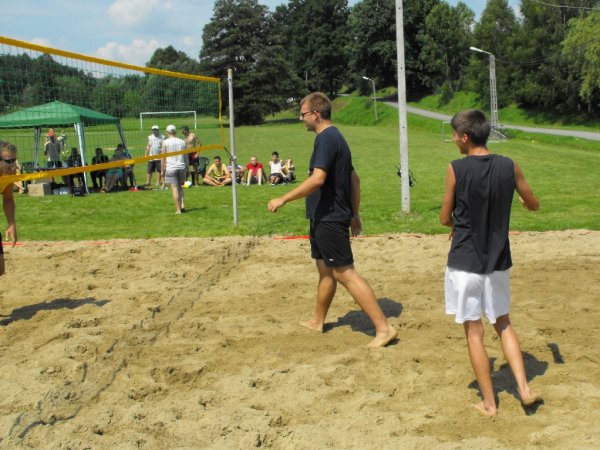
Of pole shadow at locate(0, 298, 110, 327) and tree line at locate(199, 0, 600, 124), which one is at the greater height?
tree line at locate(199, 0, 600, 124)

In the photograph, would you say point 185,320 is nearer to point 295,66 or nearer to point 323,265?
point 323,265

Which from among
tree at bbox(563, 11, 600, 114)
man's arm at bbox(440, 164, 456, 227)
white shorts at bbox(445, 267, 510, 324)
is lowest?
white shorts at bbox(445, 267, 510, 324)

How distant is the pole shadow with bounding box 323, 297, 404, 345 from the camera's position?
5.53 meters

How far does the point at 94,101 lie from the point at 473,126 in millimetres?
6726

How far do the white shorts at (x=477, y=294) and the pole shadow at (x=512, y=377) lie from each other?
0.56 m

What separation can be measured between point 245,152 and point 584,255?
81.3 feet

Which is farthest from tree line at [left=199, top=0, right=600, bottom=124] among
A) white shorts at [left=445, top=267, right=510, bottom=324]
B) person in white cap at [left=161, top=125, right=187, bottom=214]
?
white shorts at [left=445, top=267, right=510, bottom=324]

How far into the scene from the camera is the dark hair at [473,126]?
12.4 ft

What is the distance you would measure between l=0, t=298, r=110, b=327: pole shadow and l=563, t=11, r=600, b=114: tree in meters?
42.1

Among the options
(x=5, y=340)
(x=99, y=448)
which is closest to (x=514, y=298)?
(x=99, y=448)

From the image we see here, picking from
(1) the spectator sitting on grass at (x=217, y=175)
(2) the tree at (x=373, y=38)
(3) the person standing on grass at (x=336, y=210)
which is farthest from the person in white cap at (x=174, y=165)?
(2) the tree at (x=373, y=38)

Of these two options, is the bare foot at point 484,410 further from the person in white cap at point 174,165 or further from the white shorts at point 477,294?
the person in white cap at point 174,165

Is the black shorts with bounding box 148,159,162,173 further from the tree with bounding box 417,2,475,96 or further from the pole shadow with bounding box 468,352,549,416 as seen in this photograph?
Answer: the tree with bounding box 417,2,475,96

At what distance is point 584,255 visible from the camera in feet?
25.7
